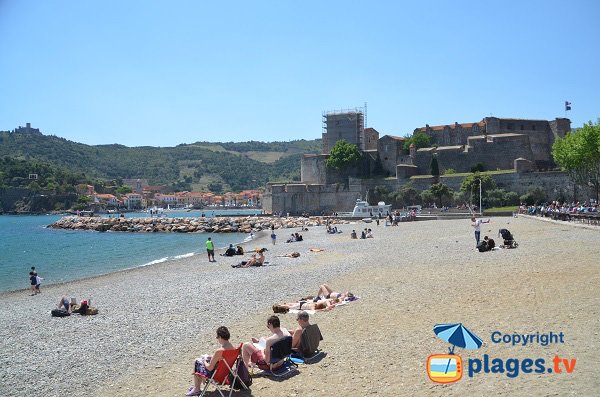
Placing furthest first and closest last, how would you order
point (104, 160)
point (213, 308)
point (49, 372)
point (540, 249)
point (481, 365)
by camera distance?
point (104, 160) → point (540, 249) → point (213, 308) → point (49, 372) → point (481, 365)

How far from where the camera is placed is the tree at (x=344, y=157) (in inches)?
2581

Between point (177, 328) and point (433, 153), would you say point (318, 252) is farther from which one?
point (433, 153)

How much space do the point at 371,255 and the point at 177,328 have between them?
38.7ft

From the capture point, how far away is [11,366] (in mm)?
8578

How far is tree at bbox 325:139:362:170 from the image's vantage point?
215ft

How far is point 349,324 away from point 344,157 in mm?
57137

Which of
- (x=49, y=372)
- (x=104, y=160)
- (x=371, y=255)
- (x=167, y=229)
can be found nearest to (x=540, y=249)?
(x=371, y=255)

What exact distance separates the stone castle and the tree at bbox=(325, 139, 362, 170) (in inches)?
40.1

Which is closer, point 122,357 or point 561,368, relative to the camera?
point 561,368

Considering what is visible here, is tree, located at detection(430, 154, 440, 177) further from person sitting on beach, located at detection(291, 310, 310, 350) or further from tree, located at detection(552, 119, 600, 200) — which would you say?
person sitting on beach, located at detection(291, 310, 310, 350)

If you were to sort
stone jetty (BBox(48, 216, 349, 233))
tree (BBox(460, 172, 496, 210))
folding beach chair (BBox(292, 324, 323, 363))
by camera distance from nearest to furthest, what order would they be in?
folding beach chair (BBox(292, 324, 323, 363)), stone jetty (BBox(48, 216, 349, 233)), tree (BBox(460, 172, 496, 210))

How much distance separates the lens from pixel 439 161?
61.4 m

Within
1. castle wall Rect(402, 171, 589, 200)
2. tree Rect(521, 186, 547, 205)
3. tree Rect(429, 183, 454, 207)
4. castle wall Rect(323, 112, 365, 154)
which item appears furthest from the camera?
castle wall Rect(323, 112, 365, 154)

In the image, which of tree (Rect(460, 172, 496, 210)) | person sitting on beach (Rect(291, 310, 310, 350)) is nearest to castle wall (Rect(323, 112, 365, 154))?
tree (Rect(460, 172, 496, 210))
